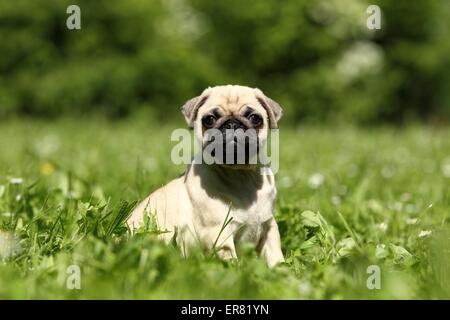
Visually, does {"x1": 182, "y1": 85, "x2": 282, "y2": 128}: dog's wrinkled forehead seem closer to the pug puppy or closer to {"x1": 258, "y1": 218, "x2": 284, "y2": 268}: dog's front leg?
the pug puppy

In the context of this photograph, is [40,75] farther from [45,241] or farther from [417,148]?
[45,241]

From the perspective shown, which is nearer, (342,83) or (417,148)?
(417,148)

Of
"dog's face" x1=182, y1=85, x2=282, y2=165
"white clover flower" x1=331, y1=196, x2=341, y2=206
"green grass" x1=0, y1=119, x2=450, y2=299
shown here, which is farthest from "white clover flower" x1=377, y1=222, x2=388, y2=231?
"dog's face" x1=182, y1=85, x2=282, y2=165

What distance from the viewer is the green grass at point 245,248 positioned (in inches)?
105

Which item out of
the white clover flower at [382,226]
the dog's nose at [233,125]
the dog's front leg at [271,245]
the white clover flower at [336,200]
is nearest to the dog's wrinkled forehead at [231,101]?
the dog's nose at [233,125]

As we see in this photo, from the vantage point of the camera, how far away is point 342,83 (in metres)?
22.5

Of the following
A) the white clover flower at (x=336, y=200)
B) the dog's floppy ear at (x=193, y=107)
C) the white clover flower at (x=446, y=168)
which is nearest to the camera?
the dog's floppy ear at (x=193, y=107)

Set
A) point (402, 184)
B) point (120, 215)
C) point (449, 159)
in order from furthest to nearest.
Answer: point (449, 159), point (402, 184), point (120, 215)

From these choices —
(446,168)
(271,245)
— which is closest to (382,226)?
(271,245)

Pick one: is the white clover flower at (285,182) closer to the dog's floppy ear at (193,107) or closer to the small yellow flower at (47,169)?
the small yellow flower at (47,169)

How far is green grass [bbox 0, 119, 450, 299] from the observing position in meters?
2.66

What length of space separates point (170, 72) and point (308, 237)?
16518 mm

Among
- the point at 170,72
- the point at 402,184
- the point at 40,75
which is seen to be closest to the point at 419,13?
the point at 170,72

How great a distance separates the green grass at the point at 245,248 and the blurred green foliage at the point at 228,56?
1062 centimetres
